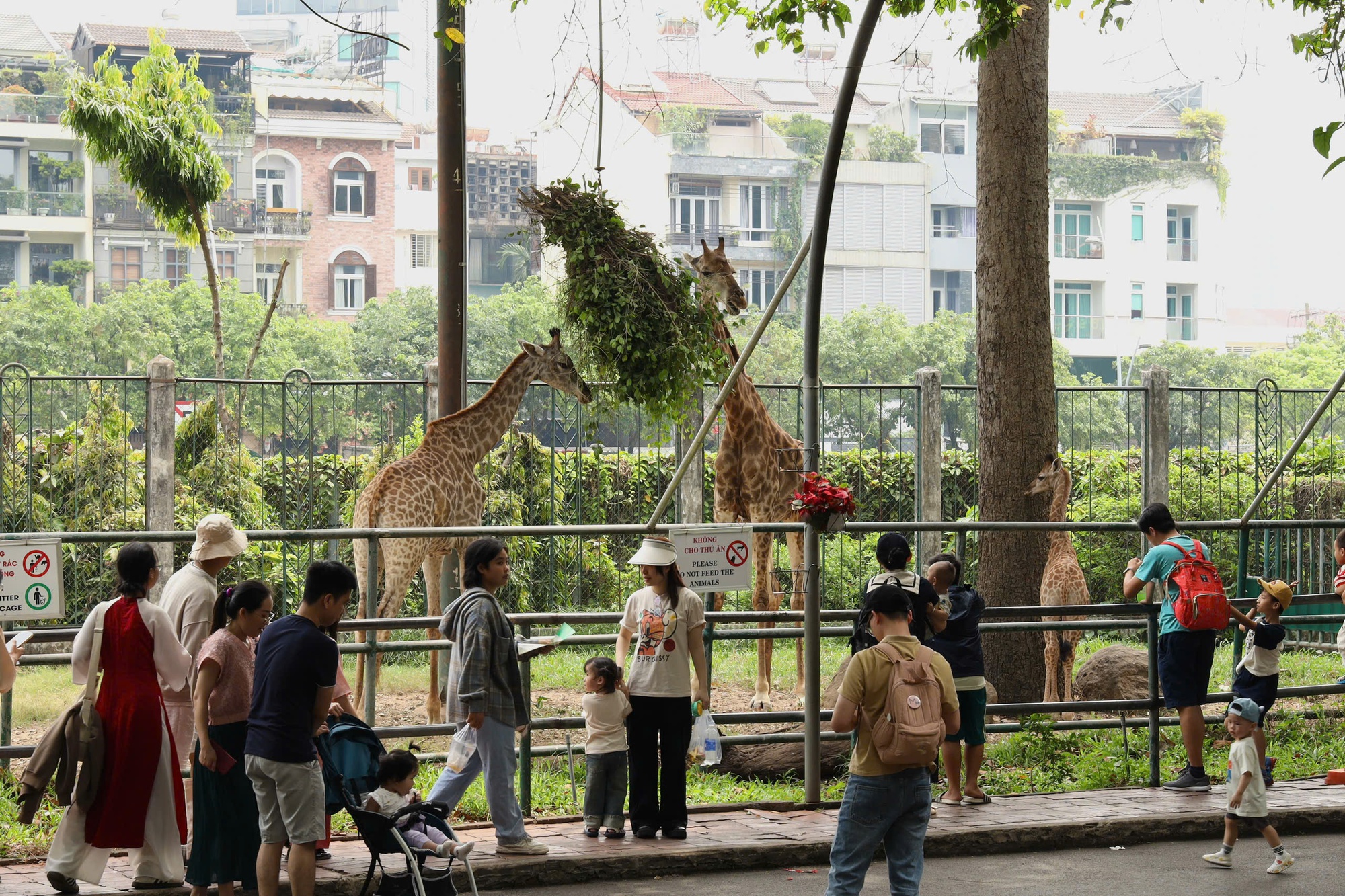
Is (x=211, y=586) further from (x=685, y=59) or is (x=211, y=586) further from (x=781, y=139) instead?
(x=781, y=139)

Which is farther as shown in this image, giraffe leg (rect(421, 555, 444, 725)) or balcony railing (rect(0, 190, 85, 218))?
balcony railing (rect(0, 190, 85, 218))

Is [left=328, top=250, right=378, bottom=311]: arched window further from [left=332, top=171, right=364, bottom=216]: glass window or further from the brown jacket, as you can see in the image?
the brown jacket

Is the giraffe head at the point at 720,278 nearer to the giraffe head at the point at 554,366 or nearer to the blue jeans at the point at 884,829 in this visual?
the giraffe head at the point at 554,366

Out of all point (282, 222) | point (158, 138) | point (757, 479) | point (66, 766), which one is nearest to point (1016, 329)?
point (757, 479)

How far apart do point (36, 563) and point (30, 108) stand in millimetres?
53223

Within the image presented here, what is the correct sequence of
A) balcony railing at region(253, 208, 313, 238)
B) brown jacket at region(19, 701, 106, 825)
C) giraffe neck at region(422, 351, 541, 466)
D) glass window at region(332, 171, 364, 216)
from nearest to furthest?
brown jacket at region(19, 701, 106, 825), giraffe neck at region(422, 351, 541, 466), balcony railing at region(253, 208, 313, 238), glass window at region(332, 171, 364, 216)

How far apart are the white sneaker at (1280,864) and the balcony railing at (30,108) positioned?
183 ft

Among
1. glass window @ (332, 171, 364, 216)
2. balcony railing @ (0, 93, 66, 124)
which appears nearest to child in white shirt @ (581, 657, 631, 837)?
balcony railing @ (0, 93, 66, 124)

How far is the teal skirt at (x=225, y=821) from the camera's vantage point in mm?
6363

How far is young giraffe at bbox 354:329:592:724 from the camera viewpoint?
9914 millimetres

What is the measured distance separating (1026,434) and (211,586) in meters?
7.01

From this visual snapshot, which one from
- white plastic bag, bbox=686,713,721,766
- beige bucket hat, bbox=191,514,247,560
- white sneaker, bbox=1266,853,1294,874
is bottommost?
white sneaker, bbox=1266,853,1294,874

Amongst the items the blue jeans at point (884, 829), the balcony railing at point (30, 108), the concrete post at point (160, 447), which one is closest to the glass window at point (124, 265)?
the balcony railing at point (30, 108)

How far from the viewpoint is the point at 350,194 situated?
63.2 metres
